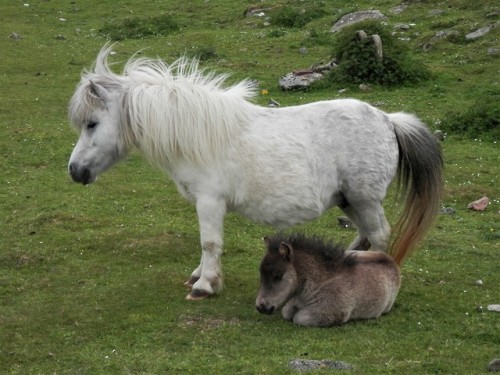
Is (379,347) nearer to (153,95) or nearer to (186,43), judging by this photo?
(153,95)

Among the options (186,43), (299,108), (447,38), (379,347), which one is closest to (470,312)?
(379,347)

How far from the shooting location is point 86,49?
77.9ft

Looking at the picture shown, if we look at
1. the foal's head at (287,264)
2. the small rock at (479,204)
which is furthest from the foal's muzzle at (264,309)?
the small rock at (479,204)

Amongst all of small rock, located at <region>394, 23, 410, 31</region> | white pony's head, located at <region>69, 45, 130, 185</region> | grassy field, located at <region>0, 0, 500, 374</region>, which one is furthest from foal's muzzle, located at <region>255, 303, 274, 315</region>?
small rock, located at <region>394, 23, 410, 31</region>

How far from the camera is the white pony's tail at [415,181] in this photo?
28.6 feet

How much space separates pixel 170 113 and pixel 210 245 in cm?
128

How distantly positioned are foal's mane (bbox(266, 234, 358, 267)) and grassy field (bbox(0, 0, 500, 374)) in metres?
0.57

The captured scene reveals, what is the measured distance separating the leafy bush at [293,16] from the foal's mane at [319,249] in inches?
698

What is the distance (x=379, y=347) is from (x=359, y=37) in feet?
38.9

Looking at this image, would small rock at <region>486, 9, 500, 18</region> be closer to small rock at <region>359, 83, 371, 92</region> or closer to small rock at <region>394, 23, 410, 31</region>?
small rock at <region>394, 23, 410, 31</region>

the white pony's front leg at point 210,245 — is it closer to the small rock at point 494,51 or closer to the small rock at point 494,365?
the small rock at point 494,365

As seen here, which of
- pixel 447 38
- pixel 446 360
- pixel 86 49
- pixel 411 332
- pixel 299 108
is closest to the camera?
pixel 446 360

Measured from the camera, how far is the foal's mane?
7.97 meters

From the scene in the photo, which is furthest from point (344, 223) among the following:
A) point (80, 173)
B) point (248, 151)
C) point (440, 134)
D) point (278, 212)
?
point (440, 134)
